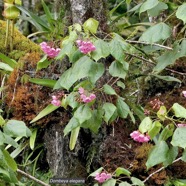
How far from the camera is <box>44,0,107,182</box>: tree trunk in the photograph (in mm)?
2383

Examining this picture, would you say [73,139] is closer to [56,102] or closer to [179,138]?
[56,102]

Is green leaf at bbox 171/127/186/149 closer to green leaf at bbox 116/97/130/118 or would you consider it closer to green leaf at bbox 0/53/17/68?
green leaf at bbox 116/97/130/118

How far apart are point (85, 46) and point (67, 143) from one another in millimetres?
765

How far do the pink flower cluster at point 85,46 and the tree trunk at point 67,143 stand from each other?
0.67 m

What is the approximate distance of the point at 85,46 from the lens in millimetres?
1741

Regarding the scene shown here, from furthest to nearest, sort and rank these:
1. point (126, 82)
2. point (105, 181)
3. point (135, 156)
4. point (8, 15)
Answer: point (8, 15) → point (126, 82) → point (135, 156) → point (105, 181)

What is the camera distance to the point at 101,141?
2.37 metres

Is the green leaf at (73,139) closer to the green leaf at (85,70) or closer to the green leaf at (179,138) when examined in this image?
the green leaf at (85,70)

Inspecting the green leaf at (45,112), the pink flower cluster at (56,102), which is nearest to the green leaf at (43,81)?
the green leaf at (45,112)

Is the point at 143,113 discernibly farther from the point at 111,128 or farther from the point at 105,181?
the point at 105,181

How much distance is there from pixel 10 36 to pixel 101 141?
1.14m

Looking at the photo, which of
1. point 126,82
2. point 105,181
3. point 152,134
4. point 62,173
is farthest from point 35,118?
point 152,134

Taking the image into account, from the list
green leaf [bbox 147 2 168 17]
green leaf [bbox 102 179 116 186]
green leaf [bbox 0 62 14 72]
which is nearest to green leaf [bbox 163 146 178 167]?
green leaf [bbox 102 179 116 186]

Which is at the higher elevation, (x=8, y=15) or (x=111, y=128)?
(x=8, y=15)
